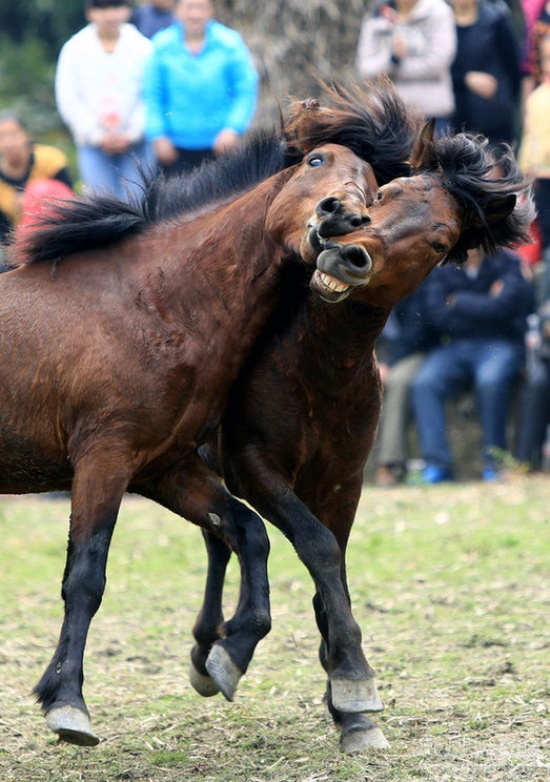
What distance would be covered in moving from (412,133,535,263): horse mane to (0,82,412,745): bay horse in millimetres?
236

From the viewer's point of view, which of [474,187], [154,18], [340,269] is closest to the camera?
[340,269]

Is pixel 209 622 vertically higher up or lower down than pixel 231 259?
lower down

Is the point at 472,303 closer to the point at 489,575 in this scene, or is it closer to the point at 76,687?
the point at 489,575

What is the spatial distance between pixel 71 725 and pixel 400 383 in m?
6.57

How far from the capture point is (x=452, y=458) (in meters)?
10.7

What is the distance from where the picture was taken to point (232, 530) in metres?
5.07

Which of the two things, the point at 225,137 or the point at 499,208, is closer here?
the point at 499,208

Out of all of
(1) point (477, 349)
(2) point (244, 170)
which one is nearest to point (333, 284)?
(2) point (244, 170)

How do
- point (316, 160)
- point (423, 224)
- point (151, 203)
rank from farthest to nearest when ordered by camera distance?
point (151, 203), point (316, 160), point (423, 224)

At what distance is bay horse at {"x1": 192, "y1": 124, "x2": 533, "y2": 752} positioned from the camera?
477cm

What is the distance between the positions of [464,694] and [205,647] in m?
1.08

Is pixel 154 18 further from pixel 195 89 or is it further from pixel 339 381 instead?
pixel 339 381

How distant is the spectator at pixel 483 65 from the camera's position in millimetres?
10891

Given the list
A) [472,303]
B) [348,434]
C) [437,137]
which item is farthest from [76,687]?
[472,303]
